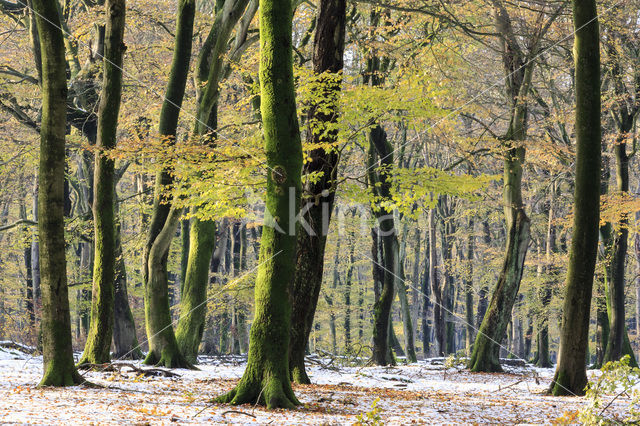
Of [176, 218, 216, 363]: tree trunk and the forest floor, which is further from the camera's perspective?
[176, 218, 216, 363]: tree trunk

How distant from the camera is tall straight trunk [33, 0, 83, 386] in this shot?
729 cm

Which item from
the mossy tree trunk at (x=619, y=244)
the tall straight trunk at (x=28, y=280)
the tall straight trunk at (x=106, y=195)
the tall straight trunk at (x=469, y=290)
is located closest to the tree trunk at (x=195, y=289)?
the tall straight trunk at (x=106, y=195)

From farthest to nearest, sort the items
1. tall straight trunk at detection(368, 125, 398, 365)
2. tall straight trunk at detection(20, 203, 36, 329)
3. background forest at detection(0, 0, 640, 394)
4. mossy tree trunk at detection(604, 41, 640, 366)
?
tall straight trunk at detection(20, 203, 36, 329)
mossy tree trunk at detection(604, 41, 640, 366)
tall straight trunk at detection(368, 125, 398, 365)
background forest at detection(0, 0, 640, 394)

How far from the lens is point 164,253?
451 inches

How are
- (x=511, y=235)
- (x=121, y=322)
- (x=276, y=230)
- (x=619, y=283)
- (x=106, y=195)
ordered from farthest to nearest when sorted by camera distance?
1. (x=619, y=283)
2. (x=121, y=322)
3. (x=511, y=235)
4. (x=106, y=195)
5. (x=276, y=230)

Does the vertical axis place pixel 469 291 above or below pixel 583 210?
below

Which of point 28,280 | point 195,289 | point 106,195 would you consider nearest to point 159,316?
point 195,289

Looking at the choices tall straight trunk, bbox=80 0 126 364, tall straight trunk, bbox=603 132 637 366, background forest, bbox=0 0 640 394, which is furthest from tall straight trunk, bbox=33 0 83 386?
tall straight trunk, bbox=603 132 637 366

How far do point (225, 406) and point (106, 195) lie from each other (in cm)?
443

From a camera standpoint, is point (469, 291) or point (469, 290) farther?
point (469, 291)

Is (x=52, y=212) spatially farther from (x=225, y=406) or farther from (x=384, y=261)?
(x=384, y=261)

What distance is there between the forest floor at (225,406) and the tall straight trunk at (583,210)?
0.62m

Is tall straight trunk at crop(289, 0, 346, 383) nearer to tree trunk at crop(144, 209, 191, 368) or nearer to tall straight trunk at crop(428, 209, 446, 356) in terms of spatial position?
tree trunk at crop(144, 209, 191, 368)

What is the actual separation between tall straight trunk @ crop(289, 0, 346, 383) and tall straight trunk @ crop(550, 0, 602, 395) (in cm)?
381
